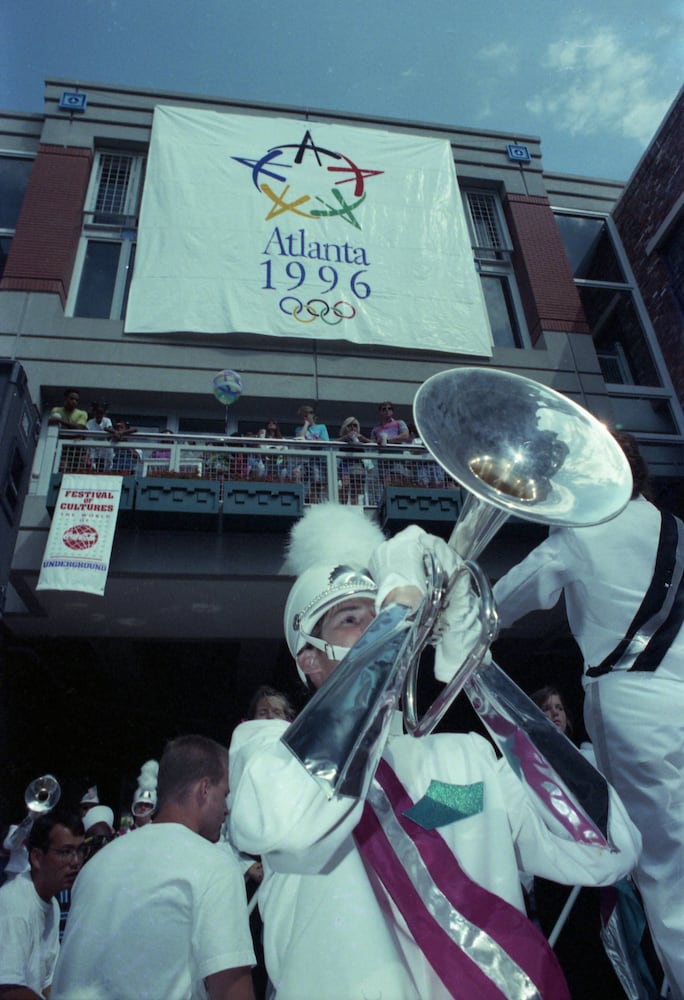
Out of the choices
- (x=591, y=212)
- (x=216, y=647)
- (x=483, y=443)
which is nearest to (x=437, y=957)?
(x=483, y=443)

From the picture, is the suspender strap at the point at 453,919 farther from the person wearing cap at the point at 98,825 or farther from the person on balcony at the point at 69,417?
the person on balcony at the point at 69,417

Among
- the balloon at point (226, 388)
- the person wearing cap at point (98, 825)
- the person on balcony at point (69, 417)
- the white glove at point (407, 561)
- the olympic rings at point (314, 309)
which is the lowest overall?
the person wearing cap at point (98, 825)

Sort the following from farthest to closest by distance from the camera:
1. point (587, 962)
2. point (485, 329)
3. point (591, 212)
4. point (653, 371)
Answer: point (591, 212)
point (653, 371)
point (485, 329)
point (587, 962)

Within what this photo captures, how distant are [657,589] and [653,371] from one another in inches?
489

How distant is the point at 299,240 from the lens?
39.3 feet

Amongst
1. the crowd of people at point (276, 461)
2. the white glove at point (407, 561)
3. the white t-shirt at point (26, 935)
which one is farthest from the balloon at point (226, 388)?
the white glove at point (407, 561)

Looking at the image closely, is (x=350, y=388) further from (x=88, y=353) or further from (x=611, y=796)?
(x=611, y=796)

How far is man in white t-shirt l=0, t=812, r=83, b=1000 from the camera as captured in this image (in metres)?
3.15

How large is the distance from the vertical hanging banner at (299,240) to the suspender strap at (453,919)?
10.3m

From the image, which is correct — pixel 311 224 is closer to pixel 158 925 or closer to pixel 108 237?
pixel 108 237

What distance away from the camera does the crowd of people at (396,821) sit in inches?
52.1

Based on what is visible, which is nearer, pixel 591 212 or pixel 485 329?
pixel 485 329

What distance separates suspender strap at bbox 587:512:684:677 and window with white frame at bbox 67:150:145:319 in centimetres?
1142

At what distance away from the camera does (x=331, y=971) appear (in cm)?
143
